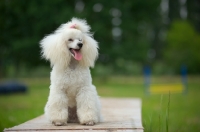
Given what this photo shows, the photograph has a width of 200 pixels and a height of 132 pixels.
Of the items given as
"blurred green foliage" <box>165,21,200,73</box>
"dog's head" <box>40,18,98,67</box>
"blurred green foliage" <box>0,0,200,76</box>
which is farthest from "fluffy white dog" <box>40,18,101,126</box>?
"blurred green foliage" <box>165,21,200,73</box>

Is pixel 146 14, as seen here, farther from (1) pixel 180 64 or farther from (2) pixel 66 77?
(2) pixel 66 77

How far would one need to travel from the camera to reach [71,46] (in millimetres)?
4617

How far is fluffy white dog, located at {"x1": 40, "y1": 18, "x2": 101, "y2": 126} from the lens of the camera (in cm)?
459

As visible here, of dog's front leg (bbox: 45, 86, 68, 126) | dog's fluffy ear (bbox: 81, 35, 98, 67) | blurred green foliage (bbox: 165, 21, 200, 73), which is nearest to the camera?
dog's front leg (bbox: 45, 86, 68, 126)

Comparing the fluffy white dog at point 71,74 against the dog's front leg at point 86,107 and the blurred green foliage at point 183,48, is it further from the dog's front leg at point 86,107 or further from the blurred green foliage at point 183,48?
the blurred green foliage at point 183,48

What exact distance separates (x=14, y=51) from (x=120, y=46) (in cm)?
557

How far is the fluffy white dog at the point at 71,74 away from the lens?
4590 millimetres

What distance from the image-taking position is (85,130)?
4219mm

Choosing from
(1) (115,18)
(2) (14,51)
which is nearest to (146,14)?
(1) (115,18)

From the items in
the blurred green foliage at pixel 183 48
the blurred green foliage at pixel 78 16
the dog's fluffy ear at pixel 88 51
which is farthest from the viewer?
the blurred green foliage at pixel 183 48

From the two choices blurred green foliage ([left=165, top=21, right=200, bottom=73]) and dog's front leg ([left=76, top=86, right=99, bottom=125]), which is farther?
blurred green foliage ([left=165, top=21, right=200, bottom=73])

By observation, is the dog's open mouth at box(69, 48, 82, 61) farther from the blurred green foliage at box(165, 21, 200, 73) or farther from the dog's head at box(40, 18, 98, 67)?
the blurred green foliage at box(165, 21, 200, 73)

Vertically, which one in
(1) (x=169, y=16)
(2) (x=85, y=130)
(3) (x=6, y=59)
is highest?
(1) (x=169, y=16)

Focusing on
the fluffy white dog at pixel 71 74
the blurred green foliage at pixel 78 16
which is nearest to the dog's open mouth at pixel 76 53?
the fluffy white dog at pixel 71 74
